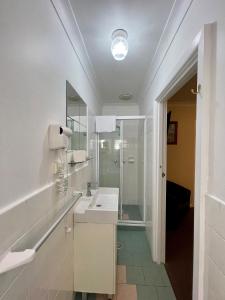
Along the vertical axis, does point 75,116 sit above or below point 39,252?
above

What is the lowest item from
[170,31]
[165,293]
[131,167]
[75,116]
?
[165,293]

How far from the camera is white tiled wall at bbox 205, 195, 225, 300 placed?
2.82 ft

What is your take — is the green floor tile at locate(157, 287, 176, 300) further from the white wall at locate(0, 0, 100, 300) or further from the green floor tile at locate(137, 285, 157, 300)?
the white wall at locate(0, 0, 100, 300)

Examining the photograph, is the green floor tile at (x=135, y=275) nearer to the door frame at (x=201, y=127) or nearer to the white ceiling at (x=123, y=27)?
the door frame at (x=201, y=127)

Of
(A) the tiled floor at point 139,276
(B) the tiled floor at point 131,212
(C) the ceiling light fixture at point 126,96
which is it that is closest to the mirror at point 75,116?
(A) the tiled floor at point 139,276

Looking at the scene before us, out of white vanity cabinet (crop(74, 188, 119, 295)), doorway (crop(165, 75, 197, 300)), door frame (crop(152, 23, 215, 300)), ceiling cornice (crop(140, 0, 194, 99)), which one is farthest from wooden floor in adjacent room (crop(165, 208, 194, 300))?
ceiling cornice (crop(140, 0, 194, 99))

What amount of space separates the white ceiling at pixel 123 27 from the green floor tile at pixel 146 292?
246 centimetres

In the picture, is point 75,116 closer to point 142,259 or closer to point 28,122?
point 28,122

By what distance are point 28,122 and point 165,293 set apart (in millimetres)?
2024

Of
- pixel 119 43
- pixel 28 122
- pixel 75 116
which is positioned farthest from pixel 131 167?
pixel 28 122

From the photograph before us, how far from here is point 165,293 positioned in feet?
6.19

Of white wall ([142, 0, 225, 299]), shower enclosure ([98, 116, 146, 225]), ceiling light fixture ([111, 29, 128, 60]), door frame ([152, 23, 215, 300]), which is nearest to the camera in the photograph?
white wall ([142, 0, 225, 299])

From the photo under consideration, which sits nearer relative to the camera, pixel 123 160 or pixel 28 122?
pixel 28 122

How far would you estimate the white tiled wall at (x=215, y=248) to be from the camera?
0.86 meters
